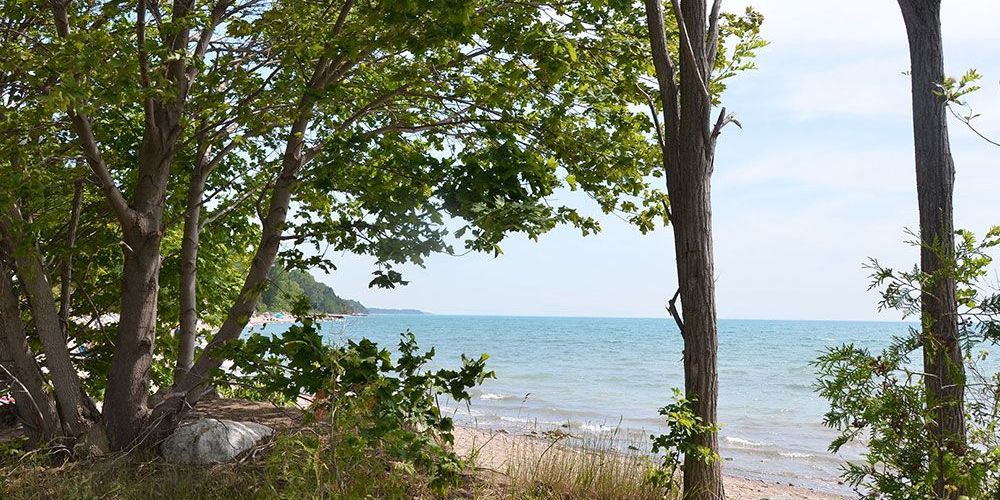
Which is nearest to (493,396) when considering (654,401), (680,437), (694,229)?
(654,401)

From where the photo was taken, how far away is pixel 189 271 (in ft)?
28.8

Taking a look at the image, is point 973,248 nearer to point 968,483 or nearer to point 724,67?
point 968,483

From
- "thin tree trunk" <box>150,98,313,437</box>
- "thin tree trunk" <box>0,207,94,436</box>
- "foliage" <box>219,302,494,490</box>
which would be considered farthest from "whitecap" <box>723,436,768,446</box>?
"thin tree trunk" <box>0,207,94,436</box>

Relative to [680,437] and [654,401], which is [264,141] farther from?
[654,401]

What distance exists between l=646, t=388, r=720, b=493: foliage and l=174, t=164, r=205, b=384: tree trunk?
16.4ft

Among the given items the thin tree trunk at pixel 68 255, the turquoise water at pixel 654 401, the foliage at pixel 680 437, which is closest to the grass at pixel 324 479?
the foliage at pixel 680 437

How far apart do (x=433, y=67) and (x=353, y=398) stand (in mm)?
3576

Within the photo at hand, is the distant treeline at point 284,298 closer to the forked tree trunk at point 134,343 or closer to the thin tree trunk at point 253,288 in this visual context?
the thin tree trunk at point 253,288

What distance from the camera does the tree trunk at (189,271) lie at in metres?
8.73

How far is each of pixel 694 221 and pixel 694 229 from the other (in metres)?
0.06

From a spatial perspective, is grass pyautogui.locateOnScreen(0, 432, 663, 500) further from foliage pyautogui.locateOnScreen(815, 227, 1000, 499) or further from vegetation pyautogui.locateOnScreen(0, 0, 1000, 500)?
foliage pyautogui.locateOnScreen(815, 227, 1000, 499)

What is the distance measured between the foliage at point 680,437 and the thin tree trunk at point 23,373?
5.80 metres

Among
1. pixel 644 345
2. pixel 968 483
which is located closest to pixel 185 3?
pixel 968 483

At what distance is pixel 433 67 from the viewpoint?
7914mm
